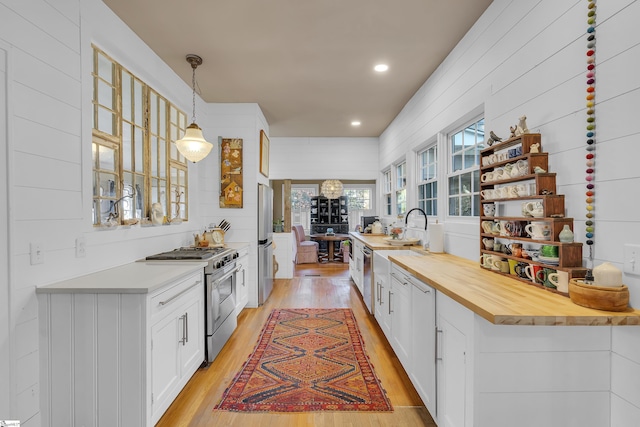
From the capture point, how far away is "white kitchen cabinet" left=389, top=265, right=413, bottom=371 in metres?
2.25

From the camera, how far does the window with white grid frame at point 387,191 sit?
577cm

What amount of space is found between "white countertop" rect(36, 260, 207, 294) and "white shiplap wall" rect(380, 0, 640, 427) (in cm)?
218

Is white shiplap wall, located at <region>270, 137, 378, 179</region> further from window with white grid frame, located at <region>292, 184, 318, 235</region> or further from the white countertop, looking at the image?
the white countertop

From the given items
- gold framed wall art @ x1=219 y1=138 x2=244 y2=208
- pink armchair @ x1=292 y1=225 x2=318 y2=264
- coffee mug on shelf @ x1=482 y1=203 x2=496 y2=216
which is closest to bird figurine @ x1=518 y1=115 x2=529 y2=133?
coffee mug on shelf @ x1=482 y1=203 x2=496 y2=216

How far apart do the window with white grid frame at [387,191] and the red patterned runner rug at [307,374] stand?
2.79m

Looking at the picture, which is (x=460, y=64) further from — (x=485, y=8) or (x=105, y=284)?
(x=105, y=284)

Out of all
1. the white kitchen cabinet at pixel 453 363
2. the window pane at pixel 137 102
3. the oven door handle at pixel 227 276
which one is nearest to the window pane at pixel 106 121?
the window pane at pixel 137 102

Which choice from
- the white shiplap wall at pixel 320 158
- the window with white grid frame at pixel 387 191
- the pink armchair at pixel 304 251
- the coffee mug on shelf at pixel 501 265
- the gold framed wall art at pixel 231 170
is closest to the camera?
the coffee mug on shelf at pixel 501 265

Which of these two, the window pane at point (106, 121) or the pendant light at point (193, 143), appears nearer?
the window pane at point (106, 121)

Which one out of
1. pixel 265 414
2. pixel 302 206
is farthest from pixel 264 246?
pixel 302 206

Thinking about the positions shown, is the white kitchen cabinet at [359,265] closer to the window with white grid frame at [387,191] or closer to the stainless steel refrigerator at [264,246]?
the window with white grid frame at [387,191]

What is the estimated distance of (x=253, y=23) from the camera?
8.00 feet

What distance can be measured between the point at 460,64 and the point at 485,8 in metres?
0.47

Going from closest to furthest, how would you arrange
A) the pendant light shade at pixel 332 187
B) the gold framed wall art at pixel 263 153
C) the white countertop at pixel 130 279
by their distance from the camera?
the white countertop at pixel 130 279
the gold framed wall art at pixel 263 153
the pendant light shade at pixel 332 187
